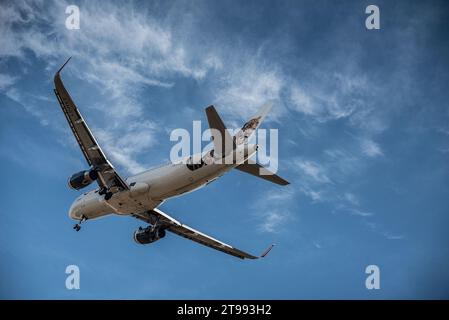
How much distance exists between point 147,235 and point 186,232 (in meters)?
3.73

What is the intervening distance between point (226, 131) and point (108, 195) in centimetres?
1090

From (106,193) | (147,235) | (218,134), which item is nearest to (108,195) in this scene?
(106,193)

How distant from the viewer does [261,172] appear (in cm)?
3791

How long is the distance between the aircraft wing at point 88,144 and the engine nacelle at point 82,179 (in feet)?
1.46

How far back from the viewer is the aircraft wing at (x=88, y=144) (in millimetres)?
35175

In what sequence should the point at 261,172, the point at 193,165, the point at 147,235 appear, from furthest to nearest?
the point at 147,235 → the point at 261,172 → the point at 193,165

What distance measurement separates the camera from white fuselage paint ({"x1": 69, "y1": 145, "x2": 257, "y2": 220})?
3638 centimetres

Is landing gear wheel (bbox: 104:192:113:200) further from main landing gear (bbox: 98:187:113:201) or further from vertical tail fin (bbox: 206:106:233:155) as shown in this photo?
vertical tail fin (bbox: 206:106:233:155)

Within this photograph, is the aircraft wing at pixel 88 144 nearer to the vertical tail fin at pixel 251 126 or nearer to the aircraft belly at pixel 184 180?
the aircraft belly at pixel 184 180

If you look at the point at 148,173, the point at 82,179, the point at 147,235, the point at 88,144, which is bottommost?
the point at 147,235

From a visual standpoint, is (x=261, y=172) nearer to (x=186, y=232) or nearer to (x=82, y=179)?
(x=82, y=179)

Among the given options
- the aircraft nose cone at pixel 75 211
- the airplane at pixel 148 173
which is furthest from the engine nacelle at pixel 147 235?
the aircraft nose cone at pixel 75 211
